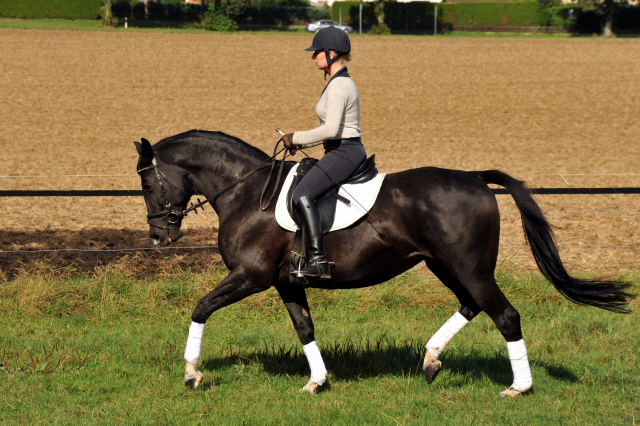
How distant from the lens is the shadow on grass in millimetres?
5738

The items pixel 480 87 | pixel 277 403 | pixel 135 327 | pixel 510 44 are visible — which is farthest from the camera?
pixel 510 44

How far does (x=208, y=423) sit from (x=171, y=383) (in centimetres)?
88

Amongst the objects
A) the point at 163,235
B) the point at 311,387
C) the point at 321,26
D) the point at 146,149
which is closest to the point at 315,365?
the point at 311,387

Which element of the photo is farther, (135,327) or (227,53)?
(227,53)

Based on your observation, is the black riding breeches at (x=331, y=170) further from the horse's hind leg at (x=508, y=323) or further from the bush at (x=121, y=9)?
the bush at (x=121, y=9)

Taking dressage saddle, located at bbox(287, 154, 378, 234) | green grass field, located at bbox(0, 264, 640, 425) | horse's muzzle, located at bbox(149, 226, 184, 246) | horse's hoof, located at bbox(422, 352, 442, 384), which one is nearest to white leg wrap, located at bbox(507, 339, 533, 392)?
green grass field, located at bbox(0, 264, 640, 425)

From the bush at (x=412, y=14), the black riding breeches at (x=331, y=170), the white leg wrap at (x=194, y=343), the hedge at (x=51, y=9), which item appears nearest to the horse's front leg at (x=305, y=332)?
the white leg wrap at (x=194, y=343)

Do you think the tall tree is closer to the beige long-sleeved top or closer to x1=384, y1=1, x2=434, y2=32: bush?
x1=384, y1=1, x2=434, y2=32: bush

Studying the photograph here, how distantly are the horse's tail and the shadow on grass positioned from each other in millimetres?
751

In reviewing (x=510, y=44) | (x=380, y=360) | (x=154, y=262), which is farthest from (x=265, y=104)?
(x=510, y=44)

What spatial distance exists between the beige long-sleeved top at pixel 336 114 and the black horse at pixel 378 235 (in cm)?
47

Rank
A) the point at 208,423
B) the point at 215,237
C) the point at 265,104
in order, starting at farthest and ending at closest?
the point at 265,104 → the point at 215,237 → the point at 208,423

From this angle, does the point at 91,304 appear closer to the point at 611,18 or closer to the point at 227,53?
the point at 227,53

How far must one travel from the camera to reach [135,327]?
7.02 metres
